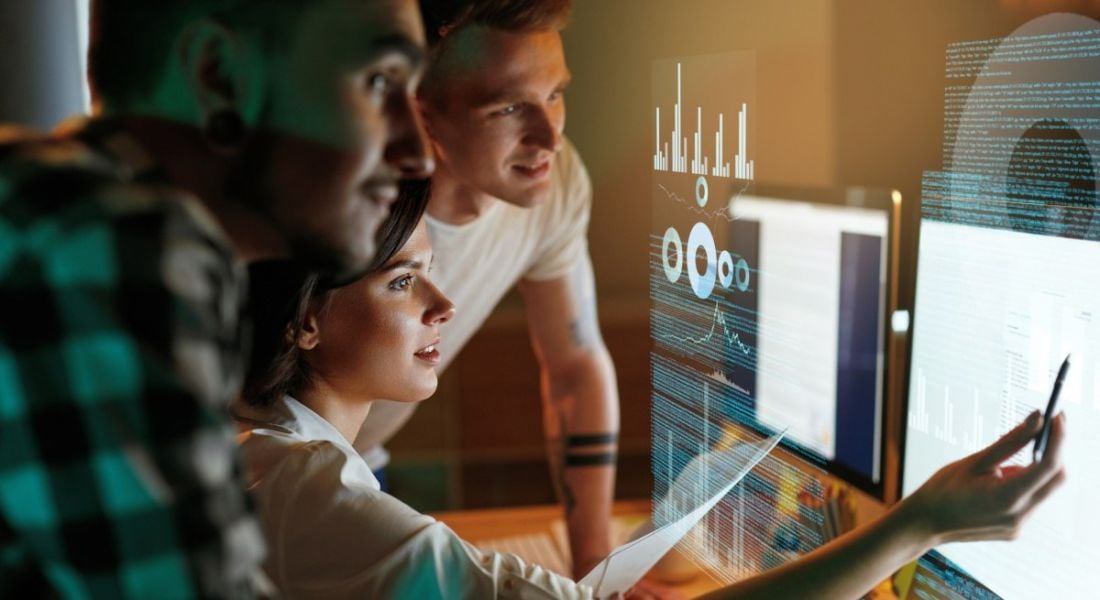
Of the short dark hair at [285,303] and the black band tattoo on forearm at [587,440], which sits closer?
the short dark hair at [285,303]

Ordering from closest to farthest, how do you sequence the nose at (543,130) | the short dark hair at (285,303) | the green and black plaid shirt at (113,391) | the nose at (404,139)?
1. the green and black plaid shirt at (113,391)
2. the nose at (404,139)
3. the short dark hair at (285,303)
4. the nose at (543,130)

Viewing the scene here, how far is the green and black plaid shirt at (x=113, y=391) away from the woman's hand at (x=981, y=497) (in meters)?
0.52

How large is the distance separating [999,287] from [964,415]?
0.11 meters

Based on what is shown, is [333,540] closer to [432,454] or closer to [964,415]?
[964,415]

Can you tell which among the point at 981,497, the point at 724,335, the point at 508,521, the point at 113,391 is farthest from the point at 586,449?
the point at 113,391

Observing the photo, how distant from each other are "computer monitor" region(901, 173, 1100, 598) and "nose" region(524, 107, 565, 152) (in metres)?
0.40

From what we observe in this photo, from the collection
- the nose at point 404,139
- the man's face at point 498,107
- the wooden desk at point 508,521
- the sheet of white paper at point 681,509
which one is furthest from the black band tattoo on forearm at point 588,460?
the nose at point 404,139

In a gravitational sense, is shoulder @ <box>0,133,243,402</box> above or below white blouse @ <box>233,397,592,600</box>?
above

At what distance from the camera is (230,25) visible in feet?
1.58

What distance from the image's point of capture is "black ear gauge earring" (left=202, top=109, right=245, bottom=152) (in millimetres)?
489

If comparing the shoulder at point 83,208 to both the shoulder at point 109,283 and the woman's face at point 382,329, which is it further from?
the woman's face at point 382,329

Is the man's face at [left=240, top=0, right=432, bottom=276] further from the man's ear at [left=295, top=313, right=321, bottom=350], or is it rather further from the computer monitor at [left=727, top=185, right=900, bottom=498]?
the computer monitor at [left=727, top=185, right=900, bottom=498]

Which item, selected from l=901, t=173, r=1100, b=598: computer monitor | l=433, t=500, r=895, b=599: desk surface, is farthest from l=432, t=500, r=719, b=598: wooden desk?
l=901, t=173, r=1100, b=598: computer monitor

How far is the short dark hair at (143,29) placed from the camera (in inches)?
18.9
